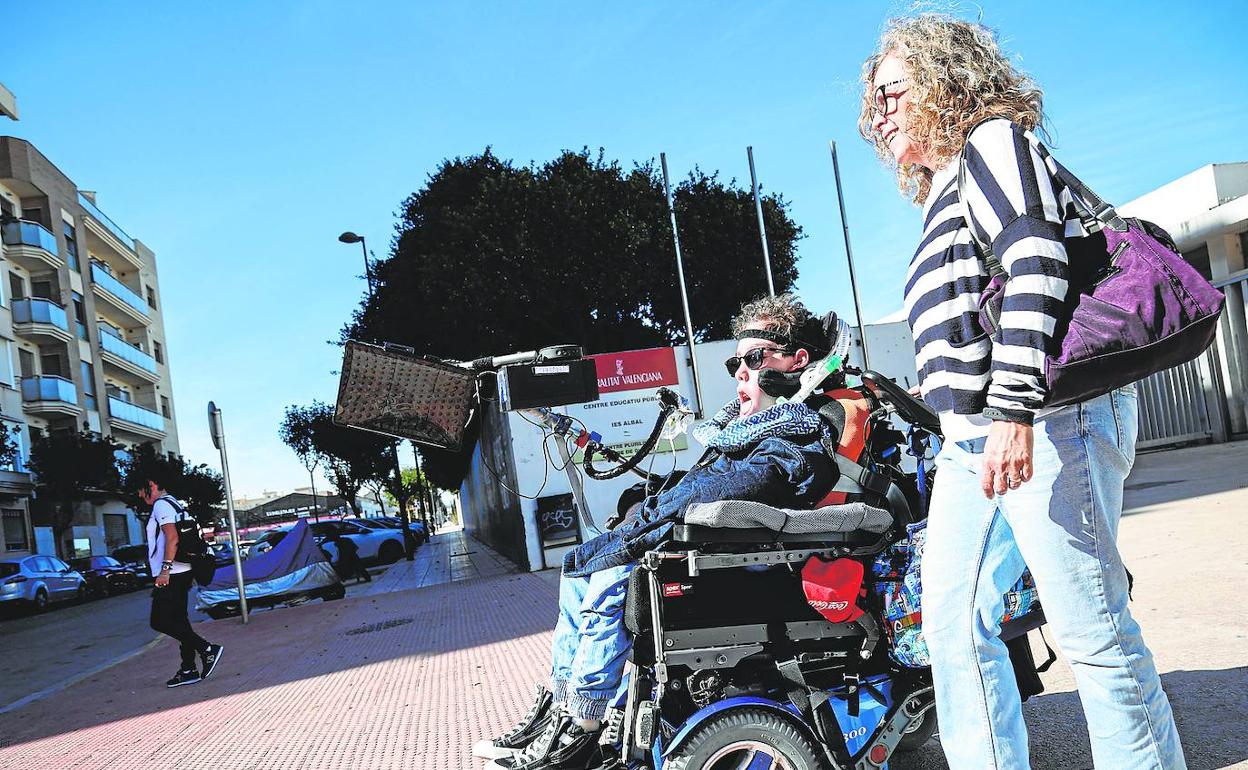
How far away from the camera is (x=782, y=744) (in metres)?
2.57

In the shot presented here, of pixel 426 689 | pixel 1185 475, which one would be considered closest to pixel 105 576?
pixel 426 689

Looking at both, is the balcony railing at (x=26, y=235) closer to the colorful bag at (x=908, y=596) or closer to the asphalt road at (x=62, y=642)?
the asphalt road at (x=62, y=642)

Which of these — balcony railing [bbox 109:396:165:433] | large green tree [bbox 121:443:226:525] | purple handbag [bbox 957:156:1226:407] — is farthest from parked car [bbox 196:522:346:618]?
balcony railing [bbox 109:396:165:433]

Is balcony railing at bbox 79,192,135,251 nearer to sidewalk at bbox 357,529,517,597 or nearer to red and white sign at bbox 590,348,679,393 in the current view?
sidewalk at bbox 357,529,517,597

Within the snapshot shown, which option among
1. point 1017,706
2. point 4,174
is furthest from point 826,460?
point 4,174

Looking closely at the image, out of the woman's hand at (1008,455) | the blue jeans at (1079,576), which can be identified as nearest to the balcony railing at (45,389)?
the blue jeans at (1079,576)

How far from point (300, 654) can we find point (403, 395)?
18.4 feet

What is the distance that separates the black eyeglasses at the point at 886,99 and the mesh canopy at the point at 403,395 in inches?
93.1

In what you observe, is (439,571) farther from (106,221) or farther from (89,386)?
(106,221)

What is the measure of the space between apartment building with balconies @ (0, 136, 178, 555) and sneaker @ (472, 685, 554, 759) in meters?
35.3

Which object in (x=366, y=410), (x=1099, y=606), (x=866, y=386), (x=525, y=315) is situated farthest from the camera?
(x=525, y=315)

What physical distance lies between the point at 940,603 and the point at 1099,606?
0.37m

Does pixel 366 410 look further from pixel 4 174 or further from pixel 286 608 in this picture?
pixel 4 174

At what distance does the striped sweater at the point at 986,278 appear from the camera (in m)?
1.88
